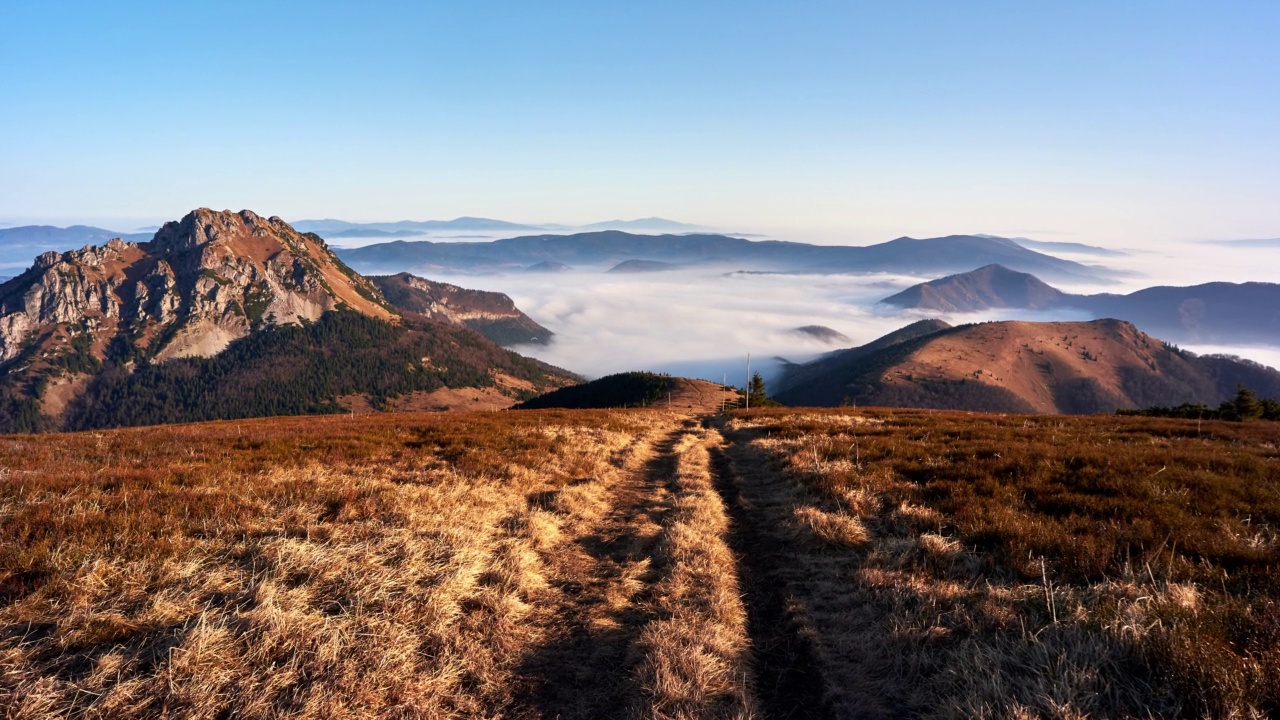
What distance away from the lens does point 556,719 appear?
5590 mm

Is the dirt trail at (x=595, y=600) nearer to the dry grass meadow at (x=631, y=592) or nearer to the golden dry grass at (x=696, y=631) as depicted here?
the dry grass meadow at (x=631, y=592)

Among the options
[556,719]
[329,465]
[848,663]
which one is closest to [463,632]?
[556,719]

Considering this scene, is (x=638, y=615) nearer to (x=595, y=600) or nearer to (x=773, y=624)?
(x=595, y=600)

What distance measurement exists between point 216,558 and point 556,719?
575 cm

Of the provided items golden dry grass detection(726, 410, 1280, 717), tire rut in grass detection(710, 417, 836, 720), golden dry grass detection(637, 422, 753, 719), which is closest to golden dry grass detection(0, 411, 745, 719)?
golden dry grass detection(637, 422, 753, 719)

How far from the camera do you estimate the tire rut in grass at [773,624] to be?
6035 millimetres

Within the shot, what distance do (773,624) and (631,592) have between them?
2.14 metres

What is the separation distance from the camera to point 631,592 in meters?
8.28

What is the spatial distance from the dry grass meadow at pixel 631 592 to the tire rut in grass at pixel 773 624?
4 cm

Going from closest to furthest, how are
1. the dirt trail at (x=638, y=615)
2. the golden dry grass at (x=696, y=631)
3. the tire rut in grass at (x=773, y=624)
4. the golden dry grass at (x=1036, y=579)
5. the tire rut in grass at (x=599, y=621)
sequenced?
the golden dry grass at (x=1036, y=579)
the golden dry grass at (x=696, y=631)
the dirt trail at (x=638, y=615)
the tire rut in grass at (x=599, y=621)
the tire rut in grass at (x=773, y=624)

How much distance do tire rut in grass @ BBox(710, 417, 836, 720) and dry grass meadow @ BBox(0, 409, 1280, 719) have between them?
44 mm

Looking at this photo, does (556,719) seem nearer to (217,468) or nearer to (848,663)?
(848,663)

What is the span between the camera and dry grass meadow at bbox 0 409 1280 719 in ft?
17.2

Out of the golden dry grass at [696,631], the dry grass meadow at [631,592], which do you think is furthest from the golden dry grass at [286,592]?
the golden dry grass at [696,631]
